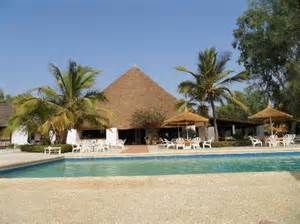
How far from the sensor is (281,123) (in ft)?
104

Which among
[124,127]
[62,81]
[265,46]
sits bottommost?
[124,127]

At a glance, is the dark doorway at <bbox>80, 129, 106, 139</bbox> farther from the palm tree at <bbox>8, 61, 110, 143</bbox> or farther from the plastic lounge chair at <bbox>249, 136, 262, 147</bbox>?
the plastic lounge chair at <bbox>249, 136, 262, 147</bbox>

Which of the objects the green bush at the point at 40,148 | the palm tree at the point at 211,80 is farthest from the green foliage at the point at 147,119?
the green bush at the point at 40,148

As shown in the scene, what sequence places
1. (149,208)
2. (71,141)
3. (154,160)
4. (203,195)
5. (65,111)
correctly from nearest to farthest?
(149,208), (203,195), (154,160), (65,111), (71,141)

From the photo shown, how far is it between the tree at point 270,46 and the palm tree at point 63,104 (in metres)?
11.2

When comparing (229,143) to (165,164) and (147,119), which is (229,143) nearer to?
(147,119)

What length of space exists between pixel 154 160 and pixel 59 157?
444 cm

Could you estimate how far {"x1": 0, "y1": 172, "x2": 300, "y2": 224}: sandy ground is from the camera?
184 inches

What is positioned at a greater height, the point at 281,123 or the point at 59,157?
the point at 281,123

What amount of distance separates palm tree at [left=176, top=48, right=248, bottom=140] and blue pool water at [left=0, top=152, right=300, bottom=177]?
23.8ft

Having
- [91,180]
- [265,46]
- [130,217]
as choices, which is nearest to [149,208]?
[130,217]

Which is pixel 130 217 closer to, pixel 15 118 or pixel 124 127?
pixel 15 118

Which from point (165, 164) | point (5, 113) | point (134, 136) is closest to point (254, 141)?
point (165, 164)

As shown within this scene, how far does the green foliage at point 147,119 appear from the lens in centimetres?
2589
